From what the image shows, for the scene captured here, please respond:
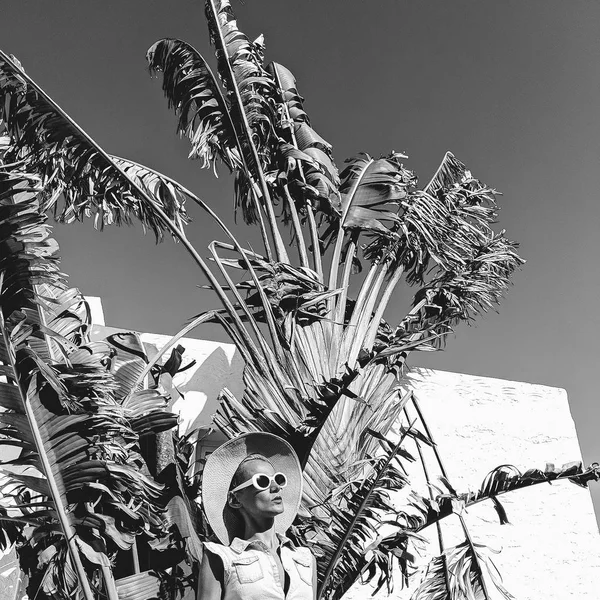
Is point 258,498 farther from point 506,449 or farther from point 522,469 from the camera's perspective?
Result: point 506,449

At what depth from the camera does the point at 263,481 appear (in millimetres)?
3045

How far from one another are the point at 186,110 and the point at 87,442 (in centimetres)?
428

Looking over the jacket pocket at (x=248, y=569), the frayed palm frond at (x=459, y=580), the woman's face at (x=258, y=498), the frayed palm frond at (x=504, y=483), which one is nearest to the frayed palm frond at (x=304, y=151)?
the frayed palm frond at (x=504, y=483)

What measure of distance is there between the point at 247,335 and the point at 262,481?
251 centimetres

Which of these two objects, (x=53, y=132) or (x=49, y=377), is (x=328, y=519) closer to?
(x=49, y=377)

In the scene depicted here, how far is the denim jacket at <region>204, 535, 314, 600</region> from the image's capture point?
2887 mm

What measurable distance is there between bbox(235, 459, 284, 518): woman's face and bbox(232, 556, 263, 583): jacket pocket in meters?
0.19

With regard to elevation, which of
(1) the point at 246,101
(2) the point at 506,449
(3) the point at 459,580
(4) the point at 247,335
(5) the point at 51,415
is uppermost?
(1) the point at 246,101

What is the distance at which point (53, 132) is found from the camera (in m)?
5.46

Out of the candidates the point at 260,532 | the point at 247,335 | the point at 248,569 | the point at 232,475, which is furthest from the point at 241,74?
the point at 248,569

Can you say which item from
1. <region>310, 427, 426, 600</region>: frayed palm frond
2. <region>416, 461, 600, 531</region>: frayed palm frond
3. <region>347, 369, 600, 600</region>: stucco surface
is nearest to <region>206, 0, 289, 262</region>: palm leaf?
<region>310, 427, 426, 600</region>: frayed palm frond

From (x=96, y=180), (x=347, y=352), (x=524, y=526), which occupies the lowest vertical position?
(x=524, y=526)

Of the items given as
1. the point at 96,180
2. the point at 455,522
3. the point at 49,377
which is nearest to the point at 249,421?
the point at 49,377

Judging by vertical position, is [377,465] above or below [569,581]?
above
